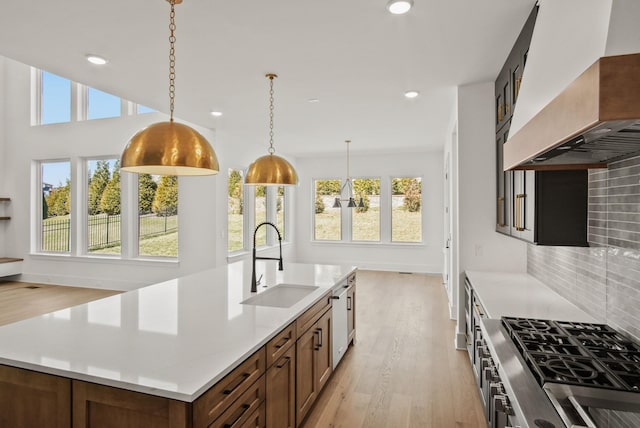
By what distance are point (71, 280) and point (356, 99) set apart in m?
6.29

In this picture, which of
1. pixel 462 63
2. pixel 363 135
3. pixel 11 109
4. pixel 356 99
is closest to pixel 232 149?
pixel 363 135

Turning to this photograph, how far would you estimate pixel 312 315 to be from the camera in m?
2.38

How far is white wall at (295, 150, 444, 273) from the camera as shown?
7.85m

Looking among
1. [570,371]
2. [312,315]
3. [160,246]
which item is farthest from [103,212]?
[570,371]

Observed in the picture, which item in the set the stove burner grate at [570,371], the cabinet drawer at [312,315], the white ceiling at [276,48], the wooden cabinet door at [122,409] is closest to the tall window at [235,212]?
the white ceiling at [276,48]

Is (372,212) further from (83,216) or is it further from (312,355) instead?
(312,355)

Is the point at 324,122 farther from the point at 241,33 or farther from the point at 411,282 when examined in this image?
the point at 411,282

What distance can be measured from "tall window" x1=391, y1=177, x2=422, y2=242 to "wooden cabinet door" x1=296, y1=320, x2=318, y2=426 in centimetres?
593

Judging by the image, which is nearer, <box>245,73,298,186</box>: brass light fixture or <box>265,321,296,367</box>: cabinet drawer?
<box>265,321,296,367</box>: cabinet drawer

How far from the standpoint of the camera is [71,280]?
6844 mm

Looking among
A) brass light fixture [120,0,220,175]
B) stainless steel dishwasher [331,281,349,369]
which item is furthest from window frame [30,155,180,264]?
brass light fixture [120,0,220,175]

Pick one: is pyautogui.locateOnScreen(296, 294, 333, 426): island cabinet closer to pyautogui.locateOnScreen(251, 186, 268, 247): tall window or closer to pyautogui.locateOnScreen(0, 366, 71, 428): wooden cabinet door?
pyautogui.locateOnScreen(0, 366, 71, 428): wooden cabinet door

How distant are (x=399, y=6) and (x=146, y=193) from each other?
18.3 ft

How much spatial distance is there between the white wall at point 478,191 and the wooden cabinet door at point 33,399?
3264mm
